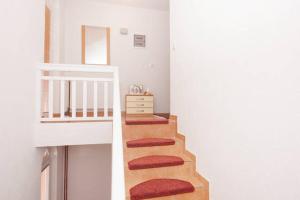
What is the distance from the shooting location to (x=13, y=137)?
192 centimetres

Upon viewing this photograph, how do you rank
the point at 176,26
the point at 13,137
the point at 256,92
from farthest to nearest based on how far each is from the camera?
the point at 176,26 < the point at 13,137 < the point at 256,92

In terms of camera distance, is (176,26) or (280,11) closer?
(280,11)

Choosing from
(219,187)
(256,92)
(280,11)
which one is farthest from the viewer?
(219,187)

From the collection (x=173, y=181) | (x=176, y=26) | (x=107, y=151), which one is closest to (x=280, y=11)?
(x=173, y=181)

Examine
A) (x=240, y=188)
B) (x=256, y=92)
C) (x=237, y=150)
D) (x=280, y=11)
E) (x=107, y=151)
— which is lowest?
(x=107, y=151)

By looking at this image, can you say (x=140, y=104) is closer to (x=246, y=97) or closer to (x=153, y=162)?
(x=153, y=162)

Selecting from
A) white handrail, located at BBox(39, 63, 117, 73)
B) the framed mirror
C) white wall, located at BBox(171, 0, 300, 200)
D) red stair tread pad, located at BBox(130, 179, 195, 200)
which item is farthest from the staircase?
the framed mirror

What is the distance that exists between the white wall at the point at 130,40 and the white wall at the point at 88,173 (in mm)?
1731

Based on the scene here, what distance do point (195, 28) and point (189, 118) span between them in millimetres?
1137

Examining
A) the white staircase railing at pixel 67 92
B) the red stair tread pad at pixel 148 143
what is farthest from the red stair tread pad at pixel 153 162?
the white staircase railing at pixel 67 92

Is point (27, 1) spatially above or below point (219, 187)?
above

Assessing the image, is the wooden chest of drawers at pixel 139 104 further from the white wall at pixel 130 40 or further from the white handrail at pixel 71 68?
the white handrail at pixel 71 68

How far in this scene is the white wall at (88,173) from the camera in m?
4.30

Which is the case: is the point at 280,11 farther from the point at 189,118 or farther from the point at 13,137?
the point at 13,137
